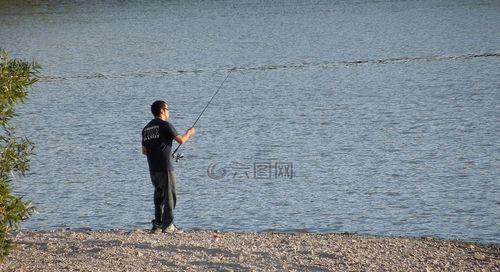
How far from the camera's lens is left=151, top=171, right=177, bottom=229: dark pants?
1130 cm

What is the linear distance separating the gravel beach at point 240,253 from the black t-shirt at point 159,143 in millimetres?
791

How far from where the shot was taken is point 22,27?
53.5m

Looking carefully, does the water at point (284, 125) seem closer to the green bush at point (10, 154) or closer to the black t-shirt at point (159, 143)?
the black t-shirt at point (159, 143)

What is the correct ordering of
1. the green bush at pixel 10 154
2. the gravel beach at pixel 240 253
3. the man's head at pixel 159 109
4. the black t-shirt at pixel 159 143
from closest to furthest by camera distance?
the green bush at pixel 10 154, the gravel beach at pixel 240 253, the black t-shirt at pixel 159 143, the man's head at pixel 159 109

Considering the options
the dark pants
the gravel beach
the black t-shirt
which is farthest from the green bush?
the dark pants

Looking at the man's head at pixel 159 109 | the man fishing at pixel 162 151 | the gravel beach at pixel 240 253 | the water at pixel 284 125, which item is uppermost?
the man's head at pixel 159 109

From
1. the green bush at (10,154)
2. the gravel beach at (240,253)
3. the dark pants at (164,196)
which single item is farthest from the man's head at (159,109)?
the green bush at (10,154)

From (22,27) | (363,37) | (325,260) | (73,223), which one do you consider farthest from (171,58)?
(325,260)

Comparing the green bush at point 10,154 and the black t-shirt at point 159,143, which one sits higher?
the green bush at point 10,154

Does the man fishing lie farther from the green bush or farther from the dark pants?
the green bush

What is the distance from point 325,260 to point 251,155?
331 inches

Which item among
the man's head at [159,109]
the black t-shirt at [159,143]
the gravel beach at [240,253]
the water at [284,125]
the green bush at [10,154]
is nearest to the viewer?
the green bush at [10,154]

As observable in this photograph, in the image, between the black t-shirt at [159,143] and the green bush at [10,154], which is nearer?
the green bush at [10,154]

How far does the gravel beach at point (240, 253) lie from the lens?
9.88m
